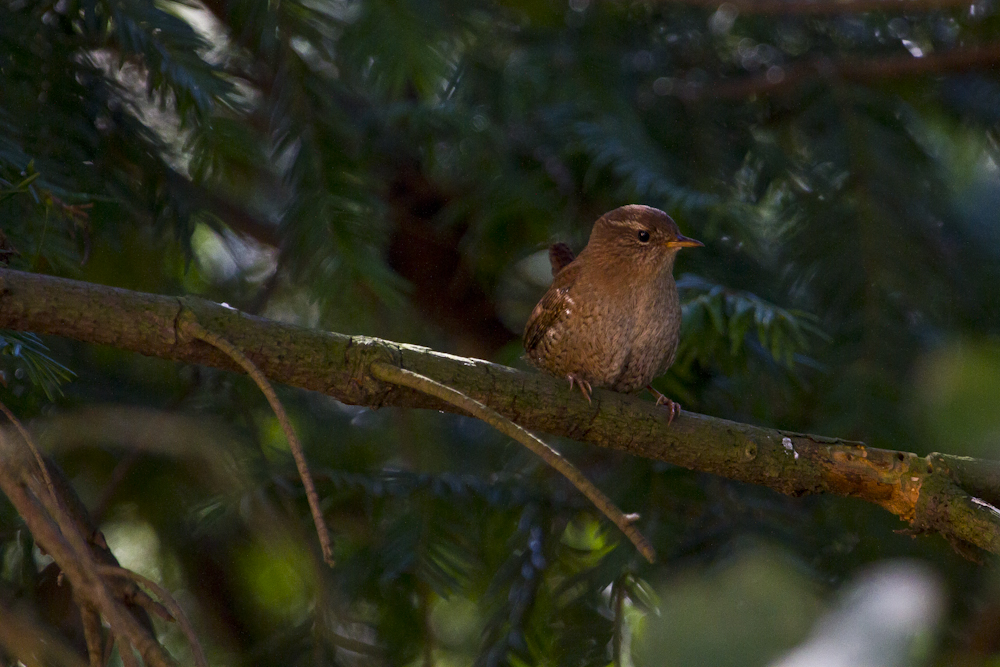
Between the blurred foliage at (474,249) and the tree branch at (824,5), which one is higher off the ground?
the tree branch at (824,5)

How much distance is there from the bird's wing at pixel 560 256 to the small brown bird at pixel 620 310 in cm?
39

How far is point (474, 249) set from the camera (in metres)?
3.12

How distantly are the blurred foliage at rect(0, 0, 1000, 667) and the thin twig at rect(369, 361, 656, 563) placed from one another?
489 millimetres

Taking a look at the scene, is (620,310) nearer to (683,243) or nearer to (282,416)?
(683,243)

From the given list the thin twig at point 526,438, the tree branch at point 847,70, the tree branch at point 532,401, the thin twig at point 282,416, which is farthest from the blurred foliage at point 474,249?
the thin twig at point 526,438


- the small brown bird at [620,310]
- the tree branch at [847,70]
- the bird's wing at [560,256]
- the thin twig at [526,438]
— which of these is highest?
the tree branch at [847,70]

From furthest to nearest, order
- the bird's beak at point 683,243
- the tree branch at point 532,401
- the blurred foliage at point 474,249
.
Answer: the bird's beak at point 683,243
the blurred foliage at point 474,249
the tree branch at point 532,401

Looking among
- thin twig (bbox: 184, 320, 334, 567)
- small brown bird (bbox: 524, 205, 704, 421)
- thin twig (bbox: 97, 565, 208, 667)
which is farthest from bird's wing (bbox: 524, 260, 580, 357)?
thin twig (bbox: 97, 565, 208, 667)

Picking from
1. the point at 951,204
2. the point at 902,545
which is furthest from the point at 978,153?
the point at 902,545

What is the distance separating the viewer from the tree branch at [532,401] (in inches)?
62.1

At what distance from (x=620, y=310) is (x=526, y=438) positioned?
1279 millimetres

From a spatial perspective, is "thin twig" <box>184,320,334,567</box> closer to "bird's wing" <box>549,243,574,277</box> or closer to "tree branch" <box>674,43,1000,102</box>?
"bird's wing" <box>549,243,574,277</box>

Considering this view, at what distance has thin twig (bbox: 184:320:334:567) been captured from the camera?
4.18 ft

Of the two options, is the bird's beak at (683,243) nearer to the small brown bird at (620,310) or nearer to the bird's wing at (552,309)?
the small brown bird at (620,310)
